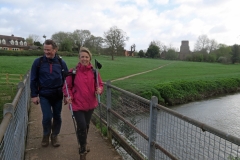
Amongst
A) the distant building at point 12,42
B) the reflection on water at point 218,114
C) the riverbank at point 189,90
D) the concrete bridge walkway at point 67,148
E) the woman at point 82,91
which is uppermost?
the distant building at point 12,42

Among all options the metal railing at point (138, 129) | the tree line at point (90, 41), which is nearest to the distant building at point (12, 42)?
the tree line at point (90, 41)

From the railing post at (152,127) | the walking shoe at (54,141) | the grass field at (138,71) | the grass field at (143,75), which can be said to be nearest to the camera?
the railing post at (152,127)

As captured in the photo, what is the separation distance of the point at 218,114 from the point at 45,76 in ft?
42.1

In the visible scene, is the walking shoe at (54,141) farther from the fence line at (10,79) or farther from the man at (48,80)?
the fence line at (10,79)

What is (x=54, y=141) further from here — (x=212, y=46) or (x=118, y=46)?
(x=212, y=46)

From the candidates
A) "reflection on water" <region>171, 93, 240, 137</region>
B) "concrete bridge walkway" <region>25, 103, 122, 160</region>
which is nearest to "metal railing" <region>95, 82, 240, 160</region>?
"concrete bridge walkway" <region>25, 103, 122, 160</region>

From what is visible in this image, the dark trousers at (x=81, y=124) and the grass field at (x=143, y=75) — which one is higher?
the dark trousers at (x=81, y=124)

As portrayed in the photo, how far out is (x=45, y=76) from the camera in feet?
13.8

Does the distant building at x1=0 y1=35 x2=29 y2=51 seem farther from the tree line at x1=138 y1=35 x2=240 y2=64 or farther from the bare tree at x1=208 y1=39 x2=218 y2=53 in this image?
the bare tree at x1=208 y1=39 x2=218 y2=53

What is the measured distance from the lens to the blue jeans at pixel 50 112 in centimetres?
433

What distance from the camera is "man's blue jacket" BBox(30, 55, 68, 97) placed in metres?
4.16

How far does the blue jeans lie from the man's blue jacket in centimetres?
17

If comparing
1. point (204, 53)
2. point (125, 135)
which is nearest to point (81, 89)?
point (125, 135)

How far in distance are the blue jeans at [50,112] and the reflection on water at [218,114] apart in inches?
347
